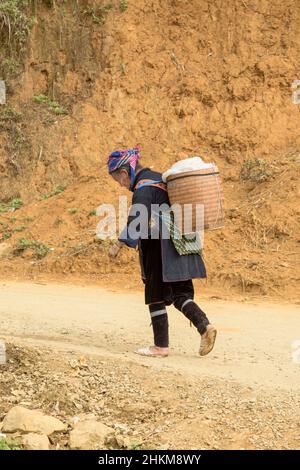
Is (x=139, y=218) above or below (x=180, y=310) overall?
above

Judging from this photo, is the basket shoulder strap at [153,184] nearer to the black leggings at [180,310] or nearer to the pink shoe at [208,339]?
the black leggings at [180,310]

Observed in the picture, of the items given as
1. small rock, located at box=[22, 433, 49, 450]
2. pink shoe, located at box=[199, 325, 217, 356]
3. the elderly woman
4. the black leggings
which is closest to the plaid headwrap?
the elderly woman

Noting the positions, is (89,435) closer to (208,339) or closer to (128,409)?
(128,409)

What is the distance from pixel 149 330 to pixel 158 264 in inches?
53.4

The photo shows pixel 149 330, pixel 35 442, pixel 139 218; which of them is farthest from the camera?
pixel 149 330

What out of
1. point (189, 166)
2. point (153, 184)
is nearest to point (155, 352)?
point (153, 184)

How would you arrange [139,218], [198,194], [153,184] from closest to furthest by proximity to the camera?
[198,194] < [139,218] < [153,184]

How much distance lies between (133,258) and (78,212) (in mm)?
2029

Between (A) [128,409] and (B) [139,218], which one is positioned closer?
(A) [128,409]

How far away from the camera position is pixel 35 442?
13.1 ft

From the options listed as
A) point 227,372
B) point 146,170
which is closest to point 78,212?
point 146,170

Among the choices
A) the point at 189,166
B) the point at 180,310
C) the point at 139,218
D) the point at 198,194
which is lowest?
the point at 180,310

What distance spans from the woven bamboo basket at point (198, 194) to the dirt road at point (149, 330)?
3.74 ft

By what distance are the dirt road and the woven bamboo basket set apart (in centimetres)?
114
